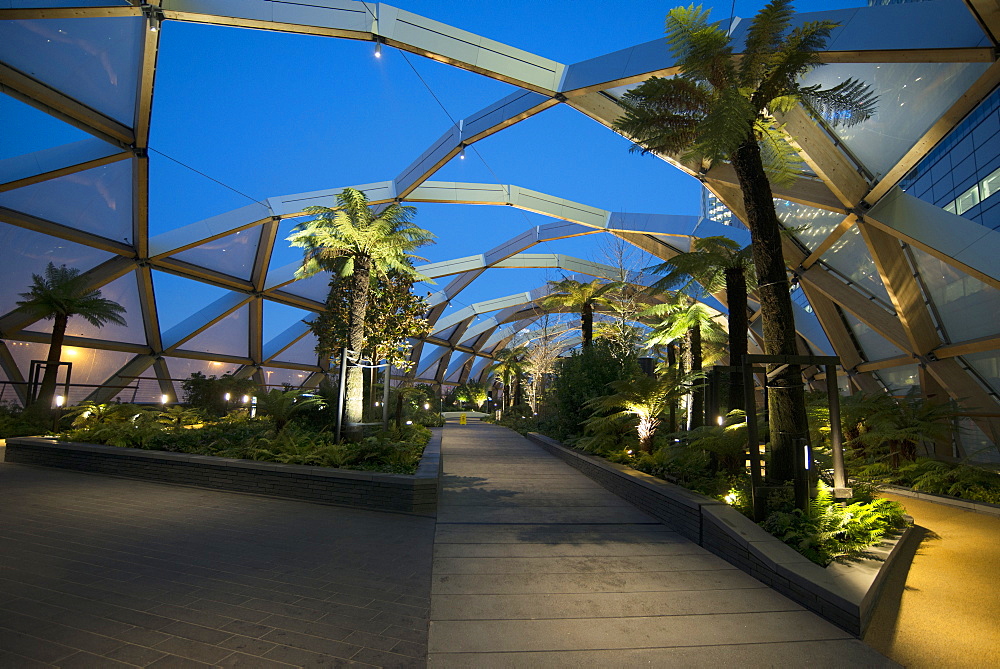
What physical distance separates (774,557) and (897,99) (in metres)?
9.40

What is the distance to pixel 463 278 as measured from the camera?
3025cm

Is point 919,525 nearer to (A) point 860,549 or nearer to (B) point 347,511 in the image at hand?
(A) point 860,549

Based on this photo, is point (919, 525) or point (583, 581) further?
point (919, 525)

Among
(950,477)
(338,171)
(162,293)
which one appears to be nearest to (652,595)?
(950,477)

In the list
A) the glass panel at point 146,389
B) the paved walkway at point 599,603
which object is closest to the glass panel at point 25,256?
the glass panel at point 146,389

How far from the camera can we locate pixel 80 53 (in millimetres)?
11211

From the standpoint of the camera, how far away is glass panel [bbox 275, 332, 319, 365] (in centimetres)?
2917

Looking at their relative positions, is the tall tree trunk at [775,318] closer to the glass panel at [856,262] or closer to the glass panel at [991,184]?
the glass panel at [856,262]

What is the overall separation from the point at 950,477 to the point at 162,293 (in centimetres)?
2482

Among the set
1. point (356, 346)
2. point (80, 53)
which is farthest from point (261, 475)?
point (80, 53)

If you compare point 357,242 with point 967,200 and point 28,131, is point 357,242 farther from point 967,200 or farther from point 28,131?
point 967,200

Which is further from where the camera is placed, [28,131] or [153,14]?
[28,131]

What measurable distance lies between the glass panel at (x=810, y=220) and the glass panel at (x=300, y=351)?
23405 mm

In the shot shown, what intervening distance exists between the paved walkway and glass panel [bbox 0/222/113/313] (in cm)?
1699
